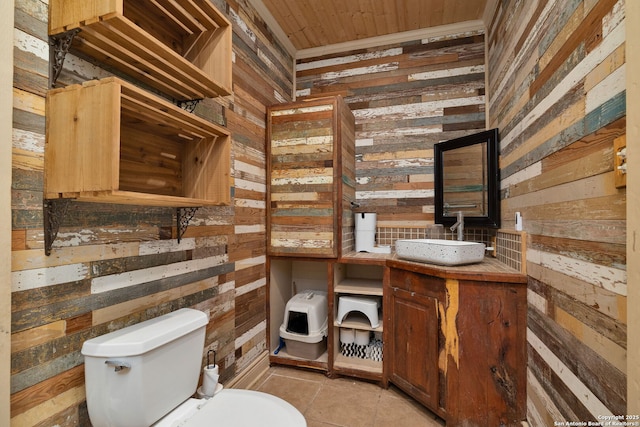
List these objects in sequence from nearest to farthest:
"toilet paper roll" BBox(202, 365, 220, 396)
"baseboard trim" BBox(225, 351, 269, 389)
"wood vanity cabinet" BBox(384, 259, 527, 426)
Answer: "toilet paper roll" BBox(202, 365, 220, 396), "wood vanity cabinet" BBox(384, 259, 527, 426), "baseboard trim" BBox(225, 351, 269, 389)

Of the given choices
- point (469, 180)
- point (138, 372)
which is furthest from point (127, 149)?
point (469, 180)

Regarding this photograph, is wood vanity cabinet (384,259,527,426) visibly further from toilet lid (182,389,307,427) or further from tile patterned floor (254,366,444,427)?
toilet lid (182,389,307,427)

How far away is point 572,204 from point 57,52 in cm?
189

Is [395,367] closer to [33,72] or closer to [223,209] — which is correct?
[223,209]

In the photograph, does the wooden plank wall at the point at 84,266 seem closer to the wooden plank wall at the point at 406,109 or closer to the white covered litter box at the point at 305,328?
the white covered litter box at the point at 305,328

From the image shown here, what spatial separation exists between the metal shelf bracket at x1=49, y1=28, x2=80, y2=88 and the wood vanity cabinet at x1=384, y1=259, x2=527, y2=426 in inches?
75.4

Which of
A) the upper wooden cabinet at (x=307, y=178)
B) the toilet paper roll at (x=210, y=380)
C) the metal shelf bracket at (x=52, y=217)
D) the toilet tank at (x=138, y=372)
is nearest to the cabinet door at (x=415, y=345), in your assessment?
the upper wooden cabinet at (x=307, y=178)

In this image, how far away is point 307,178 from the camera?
230 centimetres

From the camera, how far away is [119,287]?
1.21 metres

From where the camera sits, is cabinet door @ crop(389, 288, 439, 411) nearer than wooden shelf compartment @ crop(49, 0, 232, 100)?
No

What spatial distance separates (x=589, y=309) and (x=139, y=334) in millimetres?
1573

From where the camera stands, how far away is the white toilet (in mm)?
1021

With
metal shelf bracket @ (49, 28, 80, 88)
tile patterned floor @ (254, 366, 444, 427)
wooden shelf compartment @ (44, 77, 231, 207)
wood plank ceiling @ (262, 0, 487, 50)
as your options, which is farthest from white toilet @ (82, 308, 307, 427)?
wood plank ceiling @ (262, 0, 487, 50)

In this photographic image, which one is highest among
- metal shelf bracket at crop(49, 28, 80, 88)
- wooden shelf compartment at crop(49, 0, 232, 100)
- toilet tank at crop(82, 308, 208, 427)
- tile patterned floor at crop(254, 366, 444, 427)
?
wooden shelf compartment at crop(49, 0, 232, 100)
